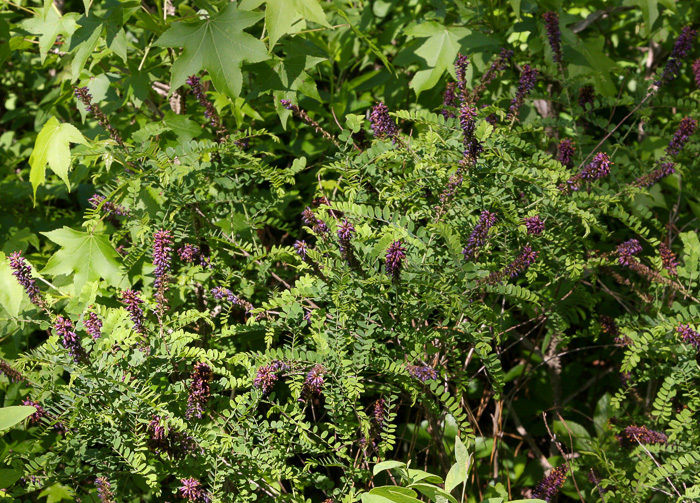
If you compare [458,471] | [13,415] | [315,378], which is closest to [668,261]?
[458,471]

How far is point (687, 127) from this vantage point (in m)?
2.04

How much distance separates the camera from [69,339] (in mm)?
1557

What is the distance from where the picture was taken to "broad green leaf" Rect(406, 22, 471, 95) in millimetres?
2449

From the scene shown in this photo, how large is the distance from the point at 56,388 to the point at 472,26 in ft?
6.66

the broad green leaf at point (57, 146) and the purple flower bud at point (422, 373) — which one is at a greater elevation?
the broad green leaf at point (57, 146)

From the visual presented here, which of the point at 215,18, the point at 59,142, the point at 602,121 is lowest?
the point at 59,142

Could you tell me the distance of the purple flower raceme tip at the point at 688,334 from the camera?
180 centimetres

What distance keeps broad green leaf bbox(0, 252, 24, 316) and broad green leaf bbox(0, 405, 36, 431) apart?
1.56 ft

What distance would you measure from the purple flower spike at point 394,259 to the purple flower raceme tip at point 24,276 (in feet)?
3.12

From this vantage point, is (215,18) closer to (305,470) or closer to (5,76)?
(305,470)

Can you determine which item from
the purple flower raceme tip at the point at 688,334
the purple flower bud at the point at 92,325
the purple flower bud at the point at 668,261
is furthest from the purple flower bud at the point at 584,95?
the purple flower bud at the point at 92,325

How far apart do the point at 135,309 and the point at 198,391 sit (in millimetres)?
290

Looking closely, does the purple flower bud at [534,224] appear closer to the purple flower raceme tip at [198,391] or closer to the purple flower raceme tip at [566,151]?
the purple flower raceme tip at [566,151]

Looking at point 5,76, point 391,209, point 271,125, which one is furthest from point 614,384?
point 5,76
